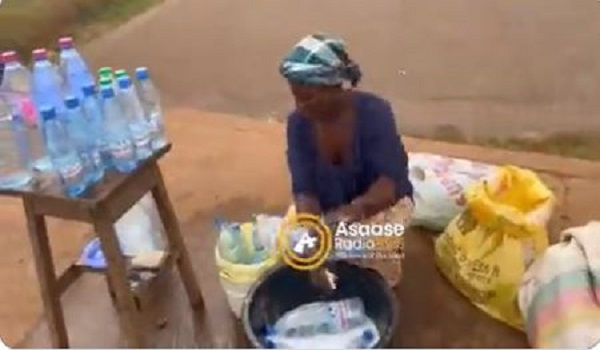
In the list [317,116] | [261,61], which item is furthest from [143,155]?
[261,61]

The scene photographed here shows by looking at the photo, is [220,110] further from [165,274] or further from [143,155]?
[143,155]

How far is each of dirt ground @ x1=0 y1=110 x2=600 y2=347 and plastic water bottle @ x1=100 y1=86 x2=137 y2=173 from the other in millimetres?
555

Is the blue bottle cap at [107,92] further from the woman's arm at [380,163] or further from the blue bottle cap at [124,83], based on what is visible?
the woman's arm at [380,163]

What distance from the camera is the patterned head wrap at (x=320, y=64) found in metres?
2.19

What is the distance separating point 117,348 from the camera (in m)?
2.45

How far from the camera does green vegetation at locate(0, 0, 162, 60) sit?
4590mm

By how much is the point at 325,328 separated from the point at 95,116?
2.30 ft

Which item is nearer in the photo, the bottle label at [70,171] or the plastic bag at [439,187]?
the bottle label at [70,171]

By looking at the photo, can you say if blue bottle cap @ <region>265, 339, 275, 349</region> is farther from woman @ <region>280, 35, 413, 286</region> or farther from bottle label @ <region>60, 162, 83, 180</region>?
bottle label @ <region>60, 162, 83, 180</region>

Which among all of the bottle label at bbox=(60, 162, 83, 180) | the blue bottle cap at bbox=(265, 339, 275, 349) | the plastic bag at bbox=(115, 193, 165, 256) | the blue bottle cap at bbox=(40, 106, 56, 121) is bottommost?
the blue bottle cap at bbox=(265, 339, 275, 349)

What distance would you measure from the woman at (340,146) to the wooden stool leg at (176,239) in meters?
0.32

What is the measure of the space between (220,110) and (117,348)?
149 cm

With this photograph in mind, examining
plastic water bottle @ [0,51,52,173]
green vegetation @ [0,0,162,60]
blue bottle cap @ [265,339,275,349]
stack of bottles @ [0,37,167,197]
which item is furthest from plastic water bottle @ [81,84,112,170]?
green vegetation @ [0,0,162,60]

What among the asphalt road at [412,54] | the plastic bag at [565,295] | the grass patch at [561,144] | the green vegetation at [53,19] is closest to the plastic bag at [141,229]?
the plastic bag at [565,295]
